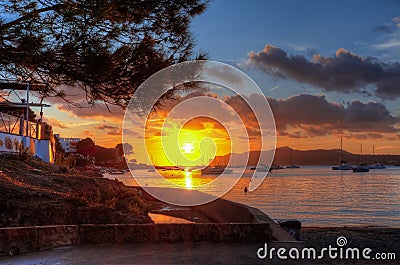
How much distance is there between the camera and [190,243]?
305 inches

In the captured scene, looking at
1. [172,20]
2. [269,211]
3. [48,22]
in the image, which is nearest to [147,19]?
[172,20]

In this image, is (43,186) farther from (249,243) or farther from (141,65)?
(249,243)

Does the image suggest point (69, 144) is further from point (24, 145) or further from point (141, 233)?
point (141, 233)

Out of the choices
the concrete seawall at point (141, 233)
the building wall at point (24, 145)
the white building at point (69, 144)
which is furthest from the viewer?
the white building at point (69, 144)

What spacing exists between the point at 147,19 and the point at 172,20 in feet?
1.82

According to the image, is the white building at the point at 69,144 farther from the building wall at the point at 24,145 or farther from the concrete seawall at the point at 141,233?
the concrete seawall at the point at 141,233

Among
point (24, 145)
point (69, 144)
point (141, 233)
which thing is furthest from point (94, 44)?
point (69, 144)

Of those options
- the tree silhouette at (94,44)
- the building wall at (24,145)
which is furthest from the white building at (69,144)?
the tree silhouette at (94,44)

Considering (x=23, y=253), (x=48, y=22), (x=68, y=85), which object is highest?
(x=48, y=22)

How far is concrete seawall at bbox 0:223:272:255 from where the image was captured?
24.5 feet

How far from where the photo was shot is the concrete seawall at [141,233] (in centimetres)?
747

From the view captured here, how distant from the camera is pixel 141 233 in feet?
25.8

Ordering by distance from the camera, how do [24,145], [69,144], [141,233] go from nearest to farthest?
1. [141,233]
2. [24,145]
3. [69,144]

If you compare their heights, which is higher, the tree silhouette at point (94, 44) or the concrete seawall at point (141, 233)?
the tree silhouette at point (94, 44)
